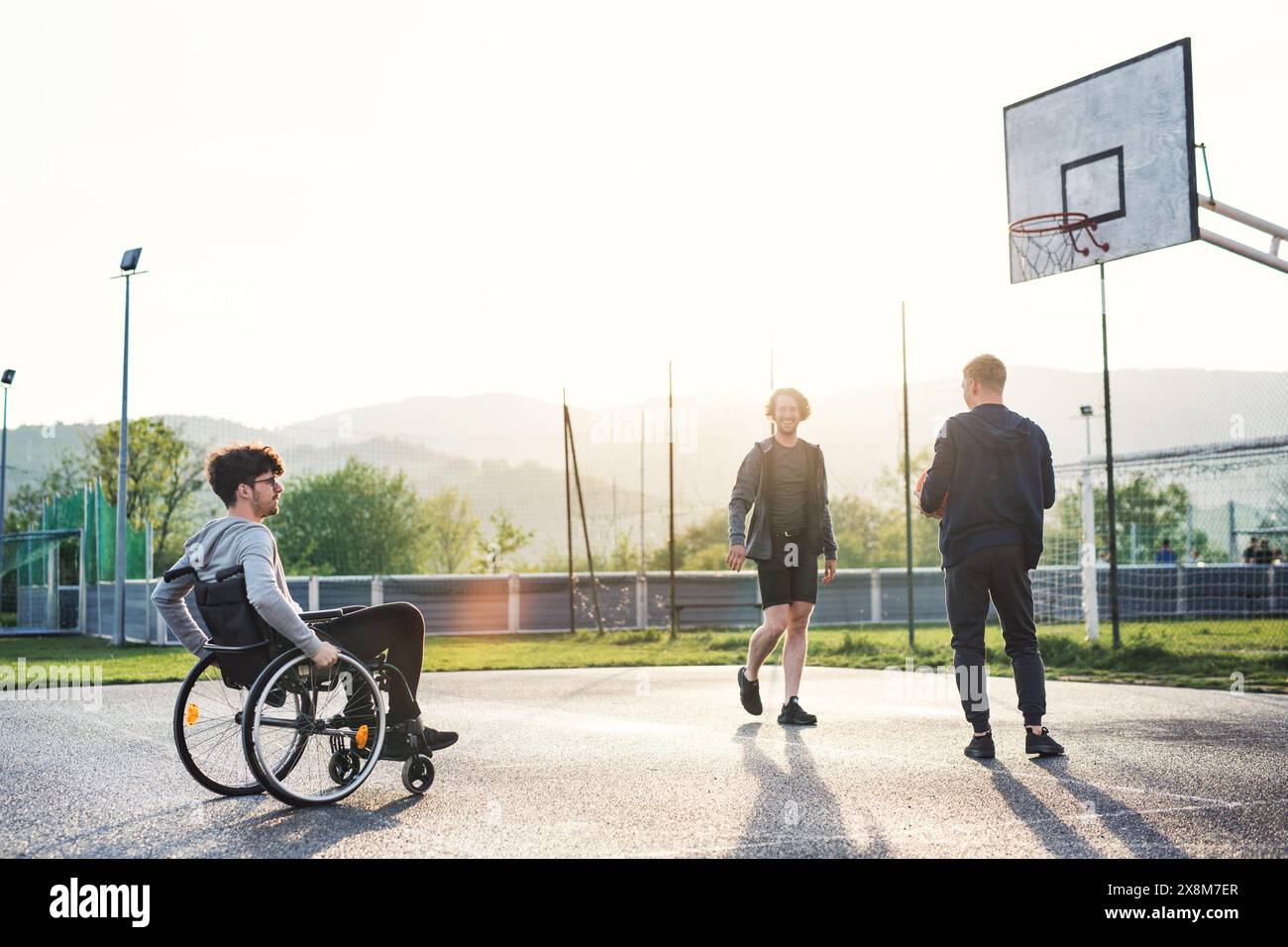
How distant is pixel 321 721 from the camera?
401cm

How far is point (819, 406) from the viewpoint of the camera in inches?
6841

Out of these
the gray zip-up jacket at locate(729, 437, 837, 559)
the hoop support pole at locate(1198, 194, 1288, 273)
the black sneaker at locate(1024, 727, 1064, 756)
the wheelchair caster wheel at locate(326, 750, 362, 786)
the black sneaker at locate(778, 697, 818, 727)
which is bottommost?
the black sneaker at locate(778, 697, 818, 727)

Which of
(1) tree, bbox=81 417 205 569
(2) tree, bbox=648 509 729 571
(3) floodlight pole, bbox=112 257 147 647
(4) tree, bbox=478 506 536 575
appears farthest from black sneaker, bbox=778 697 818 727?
(1) tree, bbox=81 417 205 569

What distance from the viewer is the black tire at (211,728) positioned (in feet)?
13.1

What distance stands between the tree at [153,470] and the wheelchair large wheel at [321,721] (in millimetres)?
39078

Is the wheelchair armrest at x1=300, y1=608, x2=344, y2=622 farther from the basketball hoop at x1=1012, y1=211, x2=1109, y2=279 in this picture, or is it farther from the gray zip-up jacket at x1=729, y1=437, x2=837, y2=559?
the basketball hoop at x1=1012, y1=211, x2=1109, y2=279

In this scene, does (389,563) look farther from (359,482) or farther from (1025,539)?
(1025,539)

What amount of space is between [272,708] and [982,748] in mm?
2831

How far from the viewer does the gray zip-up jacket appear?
20.0 ft

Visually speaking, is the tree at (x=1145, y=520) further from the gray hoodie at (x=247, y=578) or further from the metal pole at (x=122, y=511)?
the gray hoodie at (x=247, y=578)

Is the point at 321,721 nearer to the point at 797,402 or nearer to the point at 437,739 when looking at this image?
the point at 437,739

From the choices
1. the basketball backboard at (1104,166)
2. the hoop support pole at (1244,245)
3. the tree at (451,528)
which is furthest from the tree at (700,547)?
the hoop support pole at (1244,245)

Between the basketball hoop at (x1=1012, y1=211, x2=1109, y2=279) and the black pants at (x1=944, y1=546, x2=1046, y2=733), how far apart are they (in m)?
5.92
